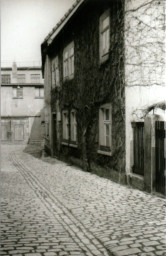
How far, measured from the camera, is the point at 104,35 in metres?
11.0

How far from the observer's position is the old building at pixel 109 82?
8938mm

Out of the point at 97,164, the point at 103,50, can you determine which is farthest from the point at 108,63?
the point at 97,164

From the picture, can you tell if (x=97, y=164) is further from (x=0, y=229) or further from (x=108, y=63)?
(x=0, y=229)

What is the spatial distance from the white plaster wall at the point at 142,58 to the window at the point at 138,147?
7.3 inches

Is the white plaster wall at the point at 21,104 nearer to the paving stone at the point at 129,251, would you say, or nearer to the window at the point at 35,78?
the window at the point at 35,78

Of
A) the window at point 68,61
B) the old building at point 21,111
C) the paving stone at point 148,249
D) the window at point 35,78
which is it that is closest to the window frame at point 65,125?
the window at point 68,61

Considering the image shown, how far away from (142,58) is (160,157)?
2.64 metres

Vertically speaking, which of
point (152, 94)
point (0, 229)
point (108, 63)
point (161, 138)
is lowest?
point (0, 229)

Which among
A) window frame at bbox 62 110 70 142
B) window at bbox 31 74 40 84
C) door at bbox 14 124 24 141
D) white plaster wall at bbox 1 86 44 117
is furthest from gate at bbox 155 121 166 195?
window at bbox 31 74 40 84

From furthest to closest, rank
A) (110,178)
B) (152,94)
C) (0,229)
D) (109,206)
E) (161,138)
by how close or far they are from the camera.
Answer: (110,178), (152,94), (161,138), (109,206), (0,229)

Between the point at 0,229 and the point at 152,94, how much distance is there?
504cm

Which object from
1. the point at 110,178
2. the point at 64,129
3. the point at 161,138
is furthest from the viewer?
the point at 64,129

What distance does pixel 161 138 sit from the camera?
7.70 meters

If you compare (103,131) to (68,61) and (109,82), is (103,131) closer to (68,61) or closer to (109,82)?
(109,82)
